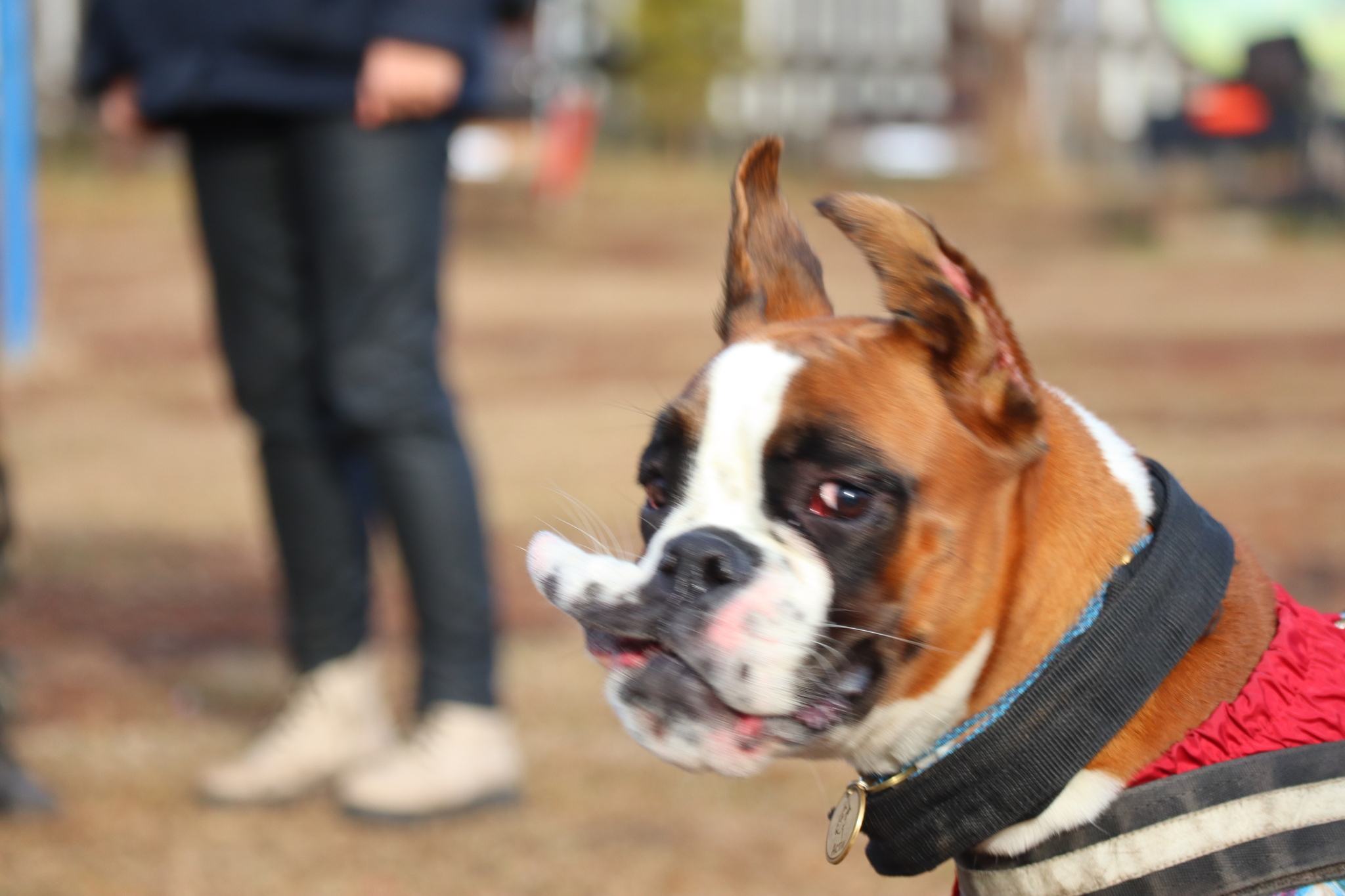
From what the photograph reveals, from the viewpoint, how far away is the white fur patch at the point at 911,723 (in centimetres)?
169

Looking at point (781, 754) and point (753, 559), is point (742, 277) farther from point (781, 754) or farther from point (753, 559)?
point (781, 754)

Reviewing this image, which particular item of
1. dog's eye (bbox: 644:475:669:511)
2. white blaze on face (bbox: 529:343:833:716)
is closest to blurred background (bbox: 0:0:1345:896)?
dog's eye (bbox: 644:475:669:511)

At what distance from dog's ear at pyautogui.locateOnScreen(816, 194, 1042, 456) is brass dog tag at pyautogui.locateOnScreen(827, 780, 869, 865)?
0.48 metres

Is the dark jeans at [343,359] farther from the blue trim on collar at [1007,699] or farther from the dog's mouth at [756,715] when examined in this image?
A: the blue trim on collar at [1007,699]

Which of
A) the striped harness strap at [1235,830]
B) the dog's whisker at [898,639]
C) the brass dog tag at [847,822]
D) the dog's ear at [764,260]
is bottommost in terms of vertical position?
the brass dog tag at [847,822]

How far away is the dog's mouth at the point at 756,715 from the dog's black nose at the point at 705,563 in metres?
0.09

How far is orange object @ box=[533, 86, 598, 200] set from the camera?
16.5m

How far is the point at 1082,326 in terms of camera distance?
10.5m

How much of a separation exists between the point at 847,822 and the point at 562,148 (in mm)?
15546

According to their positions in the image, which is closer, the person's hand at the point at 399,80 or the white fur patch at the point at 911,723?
the white fur patch at the point at 911,723

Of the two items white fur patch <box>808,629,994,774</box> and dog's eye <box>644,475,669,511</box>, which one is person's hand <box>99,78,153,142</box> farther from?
white fur patch <box>808,629,994,774</box>

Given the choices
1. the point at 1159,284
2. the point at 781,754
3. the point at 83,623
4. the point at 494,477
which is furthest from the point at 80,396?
the point at 1159,284

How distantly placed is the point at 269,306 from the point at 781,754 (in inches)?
77.7

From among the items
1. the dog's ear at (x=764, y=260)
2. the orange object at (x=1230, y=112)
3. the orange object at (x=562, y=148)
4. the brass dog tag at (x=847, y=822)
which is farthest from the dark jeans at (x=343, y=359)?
the orange object at (x=1230, y=112)
